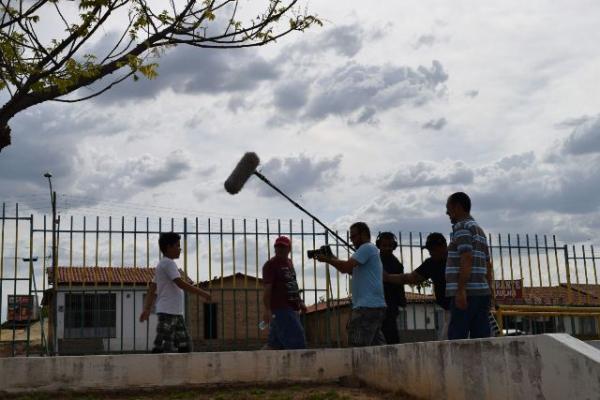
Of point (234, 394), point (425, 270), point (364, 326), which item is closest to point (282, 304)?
point (364, 326)

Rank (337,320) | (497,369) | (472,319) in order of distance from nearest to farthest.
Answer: (497,369)
(472,319)
(337,320)

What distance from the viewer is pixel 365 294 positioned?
263 inches

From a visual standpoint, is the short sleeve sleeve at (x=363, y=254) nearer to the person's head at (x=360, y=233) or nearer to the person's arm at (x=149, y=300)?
the person's head at (x=360, y=233)

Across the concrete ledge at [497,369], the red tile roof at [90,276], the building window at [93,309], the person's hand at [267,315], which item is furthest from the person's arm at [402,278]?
the building window at [93,309]

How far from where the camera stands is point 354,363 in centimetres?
627

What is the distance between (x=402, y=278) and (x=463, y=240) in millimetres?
1790

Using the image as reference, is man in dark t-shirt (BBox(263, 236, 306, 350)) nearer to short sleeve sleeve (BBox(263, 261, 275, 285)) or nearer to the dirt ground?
short sleeve sleeve (BBox(263, 261, 275, 285))

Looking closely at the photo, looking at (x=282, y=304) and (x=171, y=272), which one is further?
(x=282, y=304)

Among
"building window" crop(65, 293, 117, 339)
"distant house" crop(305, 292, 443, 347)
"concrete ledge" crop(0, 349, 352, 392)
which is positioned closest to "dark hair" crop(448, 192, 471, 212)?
"concrete ledge" crop(0, 349, 352, 392)

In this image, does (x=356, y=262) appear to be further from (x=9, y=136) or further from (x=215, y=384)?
(x=9, y=136)

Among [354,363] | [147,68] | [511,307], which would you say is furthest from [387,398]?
[511,307]

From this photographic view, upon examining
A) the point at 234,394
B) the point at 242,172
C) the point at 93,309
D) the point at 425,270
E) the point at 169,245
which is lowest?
the point at 234,394

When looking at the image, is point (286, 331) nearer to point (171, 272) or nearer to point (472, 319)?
point (171, 272)

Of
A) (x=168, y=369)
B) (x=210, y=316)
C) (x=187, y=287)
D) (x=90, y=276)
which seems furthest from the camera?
(x=210, y=316)
